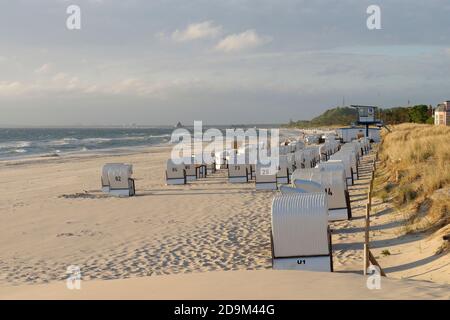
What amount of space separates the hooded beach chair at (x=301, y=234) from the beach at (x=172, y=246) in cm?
51

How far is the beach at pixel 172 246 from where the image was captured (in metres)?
6.28

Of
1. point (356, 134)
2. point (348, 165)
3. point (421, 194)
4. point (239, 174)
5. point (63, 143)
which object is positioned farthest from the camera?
point (63, 143)

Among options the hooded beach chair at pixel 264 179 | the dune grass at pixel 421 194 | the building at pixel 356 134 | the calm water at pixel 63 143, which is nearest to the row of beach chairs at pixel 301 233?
the dune grass at pixel 421 194

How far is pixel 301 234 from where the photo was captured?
875 centimetres

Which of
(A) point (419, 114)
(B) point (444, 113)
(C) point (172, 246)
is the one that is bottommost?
(C) point (172, 246)

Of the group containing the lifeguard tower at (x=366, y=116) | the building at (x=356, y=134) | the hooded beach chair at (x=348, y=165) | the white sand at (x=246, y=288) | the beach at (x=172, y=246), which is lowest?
the beach at (x=172, y=246)

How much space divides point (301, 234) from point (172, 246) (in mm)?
3551

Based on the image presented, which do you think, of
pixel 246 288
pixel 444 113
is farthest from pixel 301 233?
pixel 444 113

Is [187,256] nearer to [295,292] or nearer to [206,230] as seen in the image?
[206,230]

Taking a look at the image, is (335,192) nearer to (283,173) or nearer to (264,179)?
(264,179)

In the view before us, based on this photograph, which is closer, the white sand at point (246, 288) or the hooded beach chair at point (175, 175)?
the white sand at point (246, 288)

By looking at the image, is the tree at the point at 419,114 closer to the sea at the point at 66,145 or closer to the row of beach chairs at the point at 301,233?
the sea at the point at 66,145

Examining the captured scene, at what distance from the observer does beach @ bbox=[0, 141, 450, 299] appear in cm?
628

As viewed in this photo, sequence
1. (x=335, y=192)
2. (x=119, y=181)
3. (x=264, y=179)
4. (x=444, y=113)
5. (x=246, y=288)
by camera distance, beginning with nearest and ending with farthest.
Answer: (x=246, y=288) < (x=335, y=192) < (x=119, y=181) < (x=264, y=179) < (x=444, y=113)
